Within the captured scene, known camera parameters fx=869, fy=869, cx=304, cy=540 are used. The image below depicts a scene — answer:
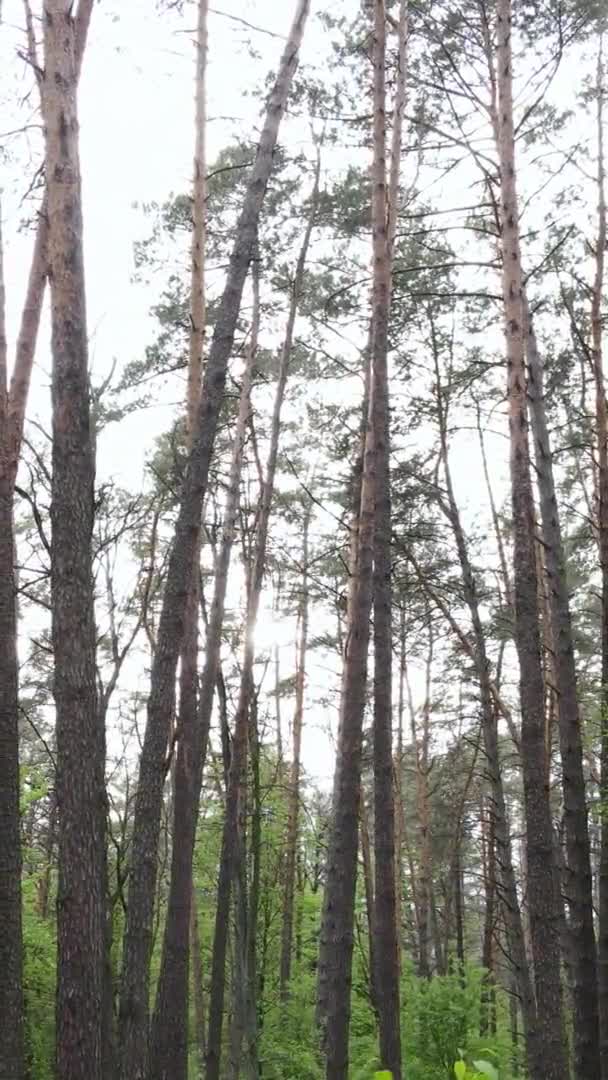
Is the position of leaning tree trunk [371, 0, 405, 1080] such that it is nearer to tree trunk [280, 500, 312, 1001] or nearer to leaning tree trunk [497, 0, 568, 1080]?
Result: leaning tree trunk [497, 0, 568, 1080]

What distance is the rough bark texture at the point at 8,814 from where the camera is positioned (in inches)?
214

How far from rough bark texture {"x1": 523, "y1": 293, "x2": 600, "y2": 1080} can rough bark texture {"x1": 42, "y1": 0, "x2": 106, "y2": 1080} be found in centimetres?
499

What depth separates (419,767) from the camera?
689 inches

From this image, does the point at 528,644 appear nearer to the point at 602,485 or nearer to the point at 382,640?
the point at 382,640

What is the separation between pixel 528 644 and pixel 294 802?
34.9 feet

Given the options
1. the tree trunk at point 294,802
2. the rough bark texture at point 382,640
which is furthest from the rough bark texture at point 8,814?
the tree trunk at point 294,802

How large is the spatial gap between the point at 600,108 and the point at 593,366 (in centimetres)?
401

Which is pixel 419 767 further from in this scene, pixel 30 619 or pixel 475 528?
pixel 30 619

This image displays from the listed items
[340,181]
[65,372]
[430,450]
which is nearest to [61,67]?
[65,372]

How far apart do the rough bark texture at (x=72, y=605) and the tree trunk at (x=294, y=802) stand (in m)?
9.48

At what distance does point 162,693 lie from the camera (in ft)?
19.5

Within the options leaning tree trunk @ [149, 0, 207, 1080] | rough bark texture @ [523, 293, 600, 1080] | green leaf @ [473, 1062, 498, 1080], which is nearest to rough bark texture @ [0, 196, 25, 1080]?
leaning tree trunk @ [149, 0, 207, 1080]

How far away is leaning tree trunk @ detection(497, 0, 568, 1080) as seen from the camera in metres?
6.47

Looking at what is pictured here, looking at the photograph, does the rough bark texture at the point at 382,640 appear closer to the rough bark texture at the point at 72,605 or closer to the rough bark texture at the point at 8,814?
the rough bark texture at the point at 8,814
